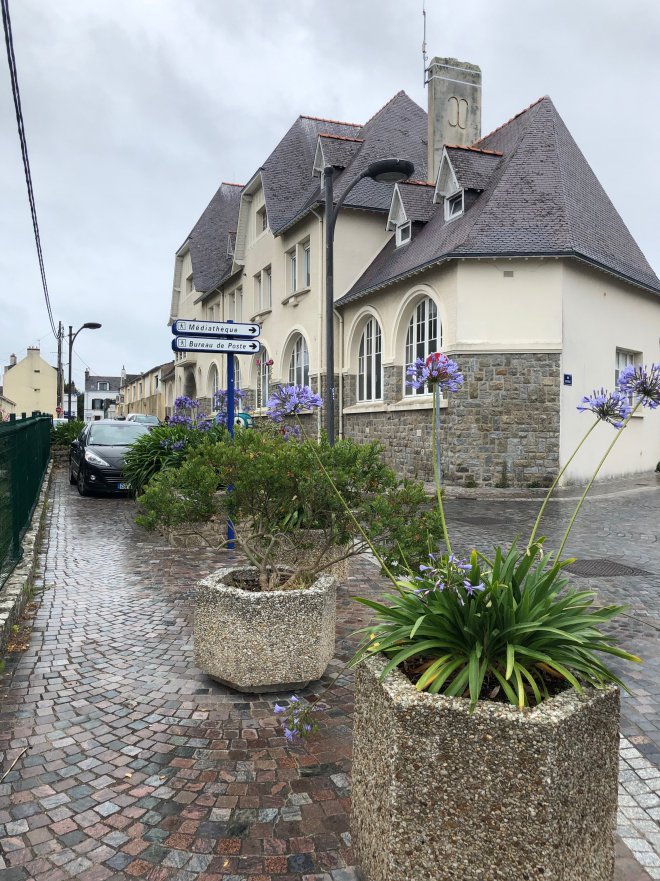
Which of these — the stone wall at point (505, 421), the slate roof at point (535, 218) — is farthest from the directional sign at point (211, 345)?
the slate roof at point (535, 218)

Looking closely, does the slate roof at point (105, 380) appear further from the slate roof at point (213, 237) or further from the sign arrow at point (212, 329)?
the sign arrow at point (212, 329)

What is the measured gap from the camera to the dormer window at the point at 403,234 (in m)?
18.8

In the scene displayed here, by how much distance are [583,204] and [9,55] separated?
13710 mm

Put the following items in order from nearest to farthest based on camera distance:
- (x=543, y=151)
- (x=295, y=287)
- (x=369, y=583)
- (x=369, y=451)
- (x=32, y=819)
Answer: (x=32, y=819) < (x=369, y=451) < (x=369, y=583) < (x=543, y=151) < (x=295, y=287)

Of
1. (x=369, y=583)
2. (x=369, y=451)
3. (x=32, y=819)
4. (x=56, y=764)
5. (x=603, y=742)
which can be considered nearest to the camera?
(x=603, y=742)

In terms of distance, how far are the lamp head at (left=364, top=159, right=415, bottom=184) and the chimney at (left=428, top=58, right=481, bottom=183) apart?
971 centimetres

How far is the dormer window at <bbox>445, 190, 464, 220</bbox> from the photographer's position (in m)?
16.6

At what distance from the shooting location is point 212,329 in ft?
23.6

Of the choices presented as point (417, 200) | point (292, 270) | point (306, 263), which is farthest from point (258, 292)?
point (417, 200)

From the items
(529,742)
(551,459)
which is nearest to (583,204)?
(551,459)

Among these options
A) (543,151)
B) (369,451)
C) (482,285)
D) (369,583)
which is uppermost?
(543,151)

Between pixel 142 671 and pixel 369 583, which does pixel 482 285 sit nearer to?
pixel 369 583

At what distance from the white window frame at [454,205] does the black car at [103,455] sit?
941 cm

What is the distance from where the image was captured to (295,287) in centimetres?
2366
